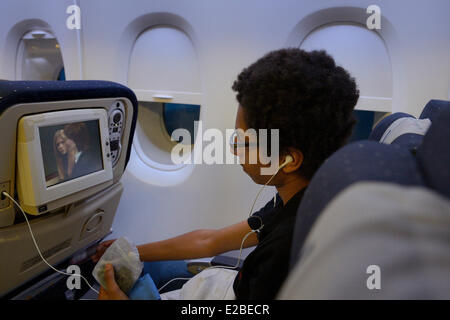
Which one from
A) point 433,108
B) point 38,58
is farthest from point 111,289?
point 38,58

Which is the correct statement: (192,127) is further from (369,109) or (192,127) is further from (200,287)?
(200,287)

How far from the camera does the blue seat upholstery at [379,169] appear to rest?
424 mm

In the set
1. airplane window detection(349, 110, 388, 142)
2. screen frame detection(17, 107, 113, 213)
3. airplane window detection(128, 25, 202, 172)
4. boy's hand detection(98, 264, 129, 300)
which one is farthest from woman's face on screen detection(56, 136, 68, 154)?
airplane window detection(349, 110, 388, 142)

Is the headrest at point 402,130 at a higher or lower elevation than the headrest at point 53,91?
lower

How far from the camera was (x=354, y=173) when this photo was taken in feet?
1.45

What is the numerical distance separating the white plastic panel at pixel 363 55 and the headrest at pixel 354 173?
159cm

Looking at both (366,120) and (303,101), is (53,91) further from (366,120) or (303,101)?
(366,120)

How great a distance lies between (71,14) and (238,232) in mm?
2072

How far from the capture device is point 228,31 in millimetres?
1975

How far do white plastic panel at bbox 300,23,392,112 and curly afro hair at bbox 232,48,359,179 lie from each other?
1.24 metres

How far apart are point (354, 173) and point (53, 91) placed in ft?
3.31

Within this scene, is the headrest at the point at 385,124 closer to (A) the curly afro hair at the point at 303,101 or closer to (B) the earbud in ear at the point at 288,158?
(A) the curly afro hair at the point at 303,101

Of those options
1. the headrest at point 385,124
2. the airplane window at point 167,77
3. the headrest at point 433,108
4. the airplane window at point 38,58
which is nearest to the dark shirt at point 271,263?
the headrest at point 385,124
